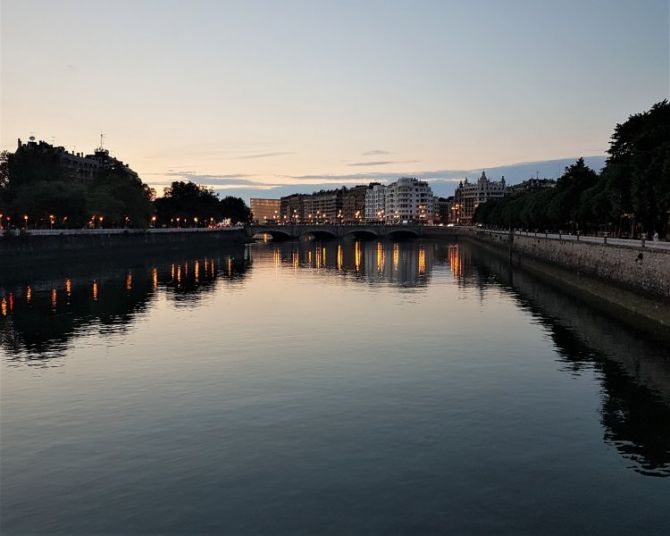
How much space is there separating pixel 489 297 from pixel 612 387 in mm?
30238

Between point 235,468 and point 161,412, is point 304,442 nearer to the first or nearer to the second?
point 235,468

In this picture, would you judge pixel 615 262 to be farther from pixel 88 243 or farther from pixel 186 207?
pixel 186 207

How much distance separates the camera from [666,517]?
552 inches

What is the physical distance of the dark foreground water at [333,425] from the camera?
14305 millimetres

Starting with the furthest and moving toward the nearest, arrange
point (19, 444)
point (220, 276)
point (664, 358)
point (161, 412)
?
1. point (220, 276)
2. point (664, 358)
3. point (161, 412)
4. point (19, 444)

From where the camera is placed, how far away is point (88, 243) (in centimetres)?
10350

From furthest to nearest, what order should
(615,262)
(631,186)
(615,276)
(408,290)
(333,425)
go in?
(408,290)
(631,186)
(615,262)
(615,276)
(333,425)

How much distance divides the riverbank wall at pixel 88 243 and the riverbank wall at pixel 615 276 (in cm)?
6367

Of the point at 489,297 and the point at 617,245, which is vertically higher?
the point at 617,245

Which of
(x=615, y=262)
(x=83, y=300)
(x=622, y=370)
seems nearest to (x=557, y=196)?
(x=615, y=262)

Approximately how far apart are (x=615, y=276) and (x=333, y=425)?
3482 centimetres

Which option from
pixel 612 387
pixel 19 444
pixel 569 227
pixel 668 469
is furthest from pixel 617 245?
pixel 569 227

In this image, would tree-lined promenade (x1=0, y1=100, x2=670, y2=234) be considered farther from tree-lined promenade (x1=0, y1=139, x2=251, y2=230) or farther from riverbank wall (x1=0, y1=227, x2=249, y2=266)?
riverbank wall (x1=0, y1=227, x2=249, y2=266)

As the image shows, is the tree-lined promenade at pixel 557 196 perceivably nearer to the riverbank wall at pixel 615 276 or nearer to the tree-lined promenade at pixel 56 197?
the tree-lined promenade at pixel 56 197
